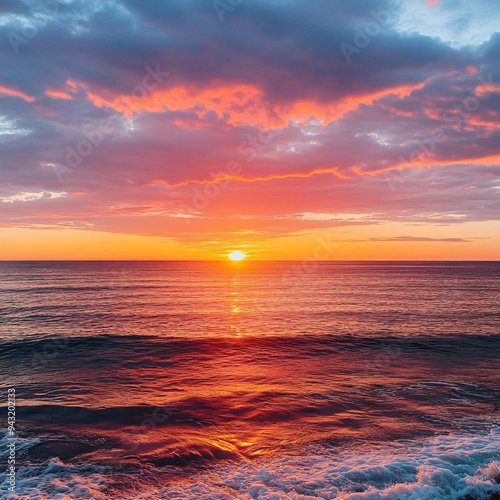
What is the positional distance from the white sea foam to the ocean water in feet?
0.14

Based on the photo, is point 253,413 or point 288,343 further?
point 288,343

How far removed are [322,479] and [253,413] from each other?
4.83 metres

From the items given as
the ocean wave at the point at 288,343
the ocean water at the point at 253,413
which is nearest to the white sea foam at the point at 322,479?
the ocean water at the point at 253,413

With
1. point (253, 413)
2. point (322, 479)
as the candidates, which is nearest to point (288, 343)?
point (253, 413)

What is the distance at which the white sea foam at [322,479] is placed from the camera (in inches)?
328

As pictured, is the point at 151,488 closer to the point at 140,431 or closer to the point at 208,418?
the point at 140,431

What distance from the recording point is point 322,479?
890 centimetres

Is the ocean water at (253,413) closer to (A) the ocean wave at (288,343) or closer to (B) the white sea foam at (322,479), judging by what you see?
(B) the white sea foam at (322,479)

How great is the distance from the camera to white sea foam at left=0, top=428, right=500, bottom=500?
27.3ft

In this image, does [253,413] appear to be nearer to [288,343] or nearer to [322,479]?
[322,479]

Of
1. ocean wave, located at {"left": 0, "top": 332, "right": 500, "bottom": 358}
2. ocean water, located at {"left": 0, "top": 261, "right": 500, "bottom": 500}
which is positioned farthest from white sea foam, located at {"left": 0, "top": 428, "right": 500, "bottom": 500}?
ocean wave, located at {"left": 0, "top": 332, "right": 500, "bottom": 358}

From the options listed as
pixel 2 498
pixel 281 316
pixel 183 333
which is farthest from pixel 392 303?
pixel 2 498

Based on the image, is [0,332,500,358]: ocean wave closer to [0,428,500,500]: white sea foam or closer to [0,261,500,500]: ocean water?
[0,261,500,500]: ocean water

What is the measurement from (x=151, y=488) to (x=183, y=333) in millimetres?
20890
